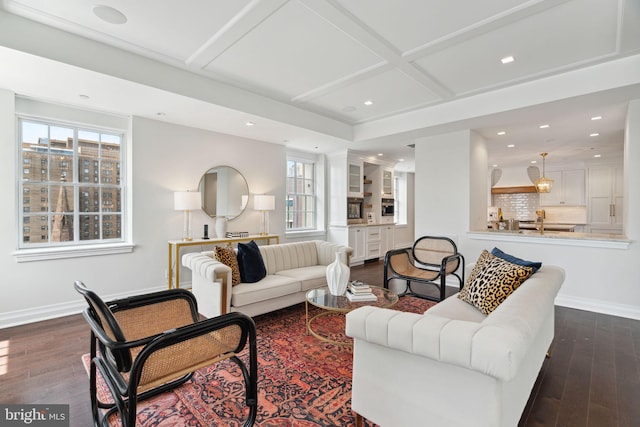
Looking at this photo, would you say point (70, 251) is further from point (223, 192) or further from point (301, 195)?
point (301, 195)

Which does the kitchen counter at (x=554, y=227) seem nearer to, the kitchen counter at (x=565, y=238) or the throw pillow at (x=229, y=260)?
the kitchen counter at (x=565, y=238)

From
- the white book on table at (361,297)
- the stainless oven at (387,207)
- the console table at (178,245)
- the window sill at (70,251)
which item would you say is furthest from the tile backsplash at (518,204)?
the window sill at (70,251)

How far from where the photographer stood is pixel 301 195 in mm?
6797

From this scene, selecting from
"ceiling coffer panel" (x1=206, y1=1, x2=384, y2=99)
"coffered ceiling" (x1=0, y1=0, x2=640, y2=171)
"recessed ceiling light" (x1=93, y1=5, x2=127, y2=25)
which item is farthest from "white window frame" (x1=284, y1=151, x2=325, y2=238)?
"recessed ceiling light" (x1=93, y1=5, x2=127, y2=25)

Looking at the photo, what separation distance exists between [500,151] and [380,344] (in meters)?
6.45

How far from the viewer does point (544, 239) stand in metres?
4.12

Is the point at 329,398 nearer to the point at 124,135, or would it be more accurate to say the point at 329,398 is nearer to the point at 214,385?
the point at 214,385

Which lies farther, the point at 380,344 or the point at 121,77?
the point at 121,77

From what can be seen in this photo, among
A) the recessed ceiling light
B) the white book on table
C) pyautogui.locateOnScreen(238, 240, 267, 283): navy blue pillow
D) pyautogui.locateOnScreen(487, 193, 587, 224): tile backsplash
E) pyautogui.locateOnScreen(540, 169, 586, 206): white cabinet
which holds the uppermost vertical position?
the recessed ceiling light

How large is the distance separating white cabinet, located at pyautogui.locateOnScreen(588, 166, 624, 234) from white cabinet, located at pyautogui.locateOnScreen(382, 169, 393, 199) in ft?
15.9

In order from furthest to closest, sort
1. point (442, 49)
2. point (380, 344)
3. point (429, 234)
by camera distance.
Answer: point (429, 234), point (442, 49), point (380, 344)

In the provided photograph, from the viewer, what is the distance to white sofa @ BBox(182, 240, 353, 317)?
114 inches

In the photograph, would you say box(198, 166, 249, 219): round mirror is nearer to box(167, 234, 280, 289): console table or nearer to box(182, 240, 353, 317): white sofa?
box(167, 234, 280, 289): console table

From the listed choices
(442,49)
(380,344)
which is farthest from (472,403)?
(442,49)
